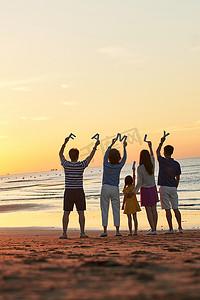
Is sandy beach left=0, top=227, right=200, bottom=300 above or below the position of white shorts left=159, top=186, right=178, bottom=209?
below

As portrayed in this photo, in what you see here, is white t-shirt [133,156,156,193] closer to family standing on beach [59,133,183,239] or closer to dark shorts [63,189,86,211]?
family standing on beach [59,133,183,239]

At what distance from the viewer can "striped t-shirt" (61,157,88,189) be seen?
887 cm

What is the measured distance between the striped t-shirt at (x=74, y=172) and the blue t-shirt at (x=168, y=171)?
5.68 ft

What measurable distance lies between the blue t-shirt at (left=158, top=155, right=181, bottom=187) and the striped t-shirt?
173cm

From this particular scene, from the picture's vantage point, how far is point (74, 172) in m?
8.88

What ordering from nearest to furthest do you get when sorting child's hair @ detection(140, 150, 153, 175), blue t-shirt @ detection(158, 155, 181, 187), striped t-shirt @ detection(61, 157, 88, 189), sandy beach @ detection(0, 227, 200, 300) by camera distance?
sandy beach @ detection(0, 227, 200, 300), striped t-shirt @ detection(61, 157, 88, 189), child's hair @ detection(140, 150, 153, 175), blue t-shirt @ detection(158, 155, 181, 187)

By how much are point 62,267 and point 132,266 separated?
0.70 metres

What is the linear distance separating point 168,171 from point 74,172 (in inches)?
83.0

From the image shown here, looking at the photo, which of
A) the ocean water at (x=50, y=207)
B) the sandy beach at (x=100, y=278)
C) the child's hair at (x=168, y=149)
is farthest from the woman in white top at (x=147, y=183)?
the sandy beach at (x=100, y=278)

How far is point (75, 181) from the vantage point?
29.2 feet

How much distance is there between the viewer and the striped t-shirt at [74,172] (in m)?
8.87

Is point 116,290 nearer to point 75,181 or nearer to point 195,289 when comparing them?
point 195,289

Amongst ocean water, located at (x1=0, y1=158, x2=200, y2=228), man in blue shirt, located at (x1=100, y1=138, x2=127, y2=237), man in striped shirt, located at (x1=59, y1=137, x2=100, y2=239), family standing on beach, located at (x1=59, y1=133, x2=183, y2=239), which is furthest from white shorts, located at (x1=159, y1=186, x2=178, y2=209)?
ocean water, located at (x1=0, y1=158, x2=200, y2=228)

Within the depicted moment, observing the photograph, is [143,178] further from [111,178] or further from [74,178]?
[74,178]
